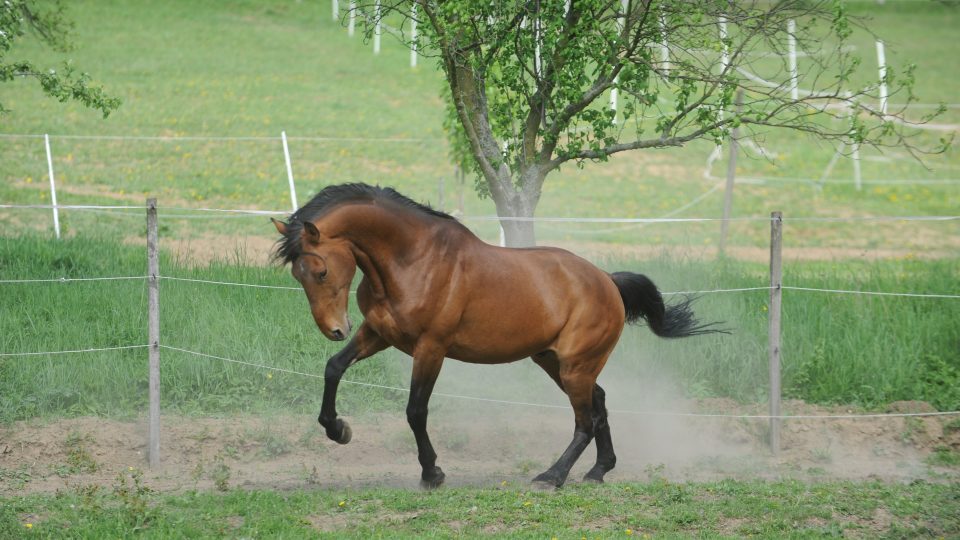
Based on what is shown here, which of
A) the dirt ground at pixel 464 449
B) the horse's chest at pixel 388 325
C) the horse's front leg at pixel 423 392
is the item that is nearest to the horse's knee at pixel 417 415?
the horse's front leg at pixel 423 392

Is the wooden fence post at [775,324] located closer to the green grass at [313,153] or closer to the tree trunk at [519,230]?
the tree trunk at [519,230]

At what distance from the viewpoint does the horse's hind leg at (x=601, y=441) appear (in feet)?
24.7

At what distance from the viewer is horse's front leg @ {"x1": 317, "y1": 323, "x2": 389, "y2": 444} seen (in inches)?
267

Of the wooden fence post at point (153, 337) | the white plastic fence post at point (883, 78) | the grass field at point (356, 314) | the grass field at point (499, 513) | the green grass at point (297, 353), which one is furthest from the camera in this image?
the green grass at point (297, 353)

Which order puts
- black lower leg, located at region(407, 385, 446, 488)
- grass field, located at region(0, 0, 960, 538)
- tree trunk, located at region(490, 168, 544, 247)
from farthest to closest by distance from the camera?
tree trunk, located at region(490, 168, 544, 247), black lower leg, located at region(407, 385, 446, 488), grass field, located at region(0, 0, 960, 538)

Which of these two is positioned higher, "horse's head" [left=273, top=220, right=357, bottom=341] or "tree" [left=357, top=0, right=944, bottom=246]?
"tree" [left=357, top=0, right=944, bottom=246]

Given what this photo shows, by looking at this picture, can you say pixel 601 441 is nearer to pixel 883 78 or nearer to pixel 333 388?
pixel 333 388

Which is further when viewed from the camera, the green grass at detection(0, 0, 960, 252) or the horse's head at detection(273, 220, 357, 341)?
the green grass at detection(0, 0, 960, 252)

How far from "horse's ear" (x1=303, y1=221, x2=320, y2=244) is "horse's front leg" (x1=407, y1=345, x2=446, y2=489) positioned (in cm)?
103

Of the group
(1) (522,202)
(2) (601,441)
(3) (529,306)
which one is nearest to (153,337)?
(3) (529,306)

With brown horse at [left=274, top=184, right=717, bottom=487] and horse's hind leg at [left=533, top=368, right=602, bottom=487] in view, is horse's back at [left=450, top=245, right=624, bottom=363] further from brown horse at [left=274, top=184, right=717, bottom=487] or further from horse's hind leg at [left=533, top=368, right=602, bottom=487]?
horse's hind leg at [left=533, top=368, right=602, bottom=487]

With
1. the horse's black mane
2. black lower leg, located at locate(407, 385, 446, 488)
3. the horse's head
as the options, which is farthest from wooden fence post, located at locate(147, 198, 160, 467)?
black lower leg, located at locate(407, 385, 446, 488)

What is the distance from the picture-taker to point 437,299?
22.1 feet

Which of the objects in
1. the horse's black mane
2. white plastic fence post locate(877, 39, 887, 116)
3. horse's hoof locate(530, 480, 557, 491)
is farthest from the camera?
white plastic fence post locate(877, 39, 887, 116)
